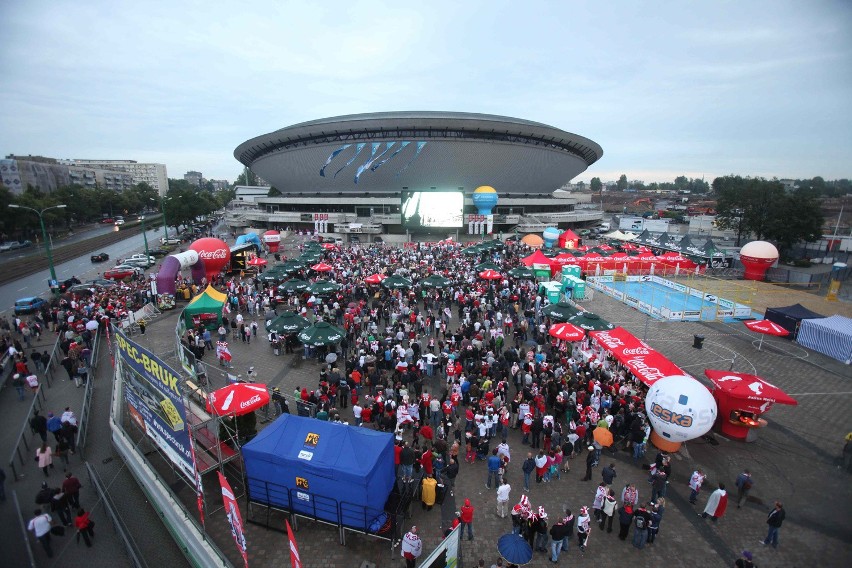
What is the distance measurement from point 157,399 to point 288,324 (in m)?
7.52

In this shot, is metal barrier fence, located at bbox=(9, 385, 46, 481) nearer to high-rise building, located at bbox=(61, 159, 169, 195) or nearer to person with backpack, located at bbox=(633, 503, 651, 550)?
person with backpack, located at bbox=(633, 503, 651, 550)

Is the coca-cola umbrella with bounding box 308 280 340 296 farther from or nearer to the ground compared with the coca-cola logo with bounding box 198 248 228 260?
nearer to the ground

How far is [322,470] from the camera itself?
305 inches

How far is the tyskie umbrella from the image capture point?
6156mm

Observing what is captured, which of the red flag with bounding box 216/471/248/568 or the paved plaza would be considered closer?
the red flag with bounding box 216/471/248/568

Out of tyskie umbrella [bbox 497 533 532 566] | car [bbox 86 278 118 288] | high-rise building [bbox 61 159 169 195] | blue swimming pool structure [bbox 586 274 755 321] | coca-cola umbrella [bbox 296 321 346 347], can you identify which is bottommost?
car [bbox 86 278 118 288]

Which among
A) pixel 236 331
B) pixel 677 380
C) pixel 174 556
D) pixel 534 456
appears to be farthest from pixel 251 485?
pixel 236 331

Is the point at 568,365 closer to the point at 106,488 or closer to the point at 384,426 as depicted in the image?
the point at 384,426

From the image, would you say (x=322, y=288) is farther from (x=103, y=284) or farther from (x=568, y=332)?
(x=103, y=284)

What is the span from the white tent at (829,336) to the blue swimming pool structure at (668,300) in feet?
12.5

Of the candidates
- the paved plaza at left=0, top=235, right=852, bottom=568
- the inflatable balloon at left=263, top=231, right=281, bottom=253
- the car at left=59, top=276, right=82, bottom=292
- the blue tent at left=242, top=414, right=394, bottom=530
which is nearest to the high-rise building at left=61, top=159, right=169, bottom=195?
the inflatable balloon at left=263, top=231, right=281, bottom=253

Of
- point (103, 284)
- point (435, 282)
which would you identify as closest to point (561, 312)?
point (435, 282)

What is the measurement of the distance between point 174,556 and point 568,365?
1190cm

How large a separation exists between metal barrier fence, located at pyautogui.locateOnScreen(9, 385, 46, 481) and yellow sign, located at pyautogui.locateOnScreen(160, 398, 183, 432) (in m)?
4.83
